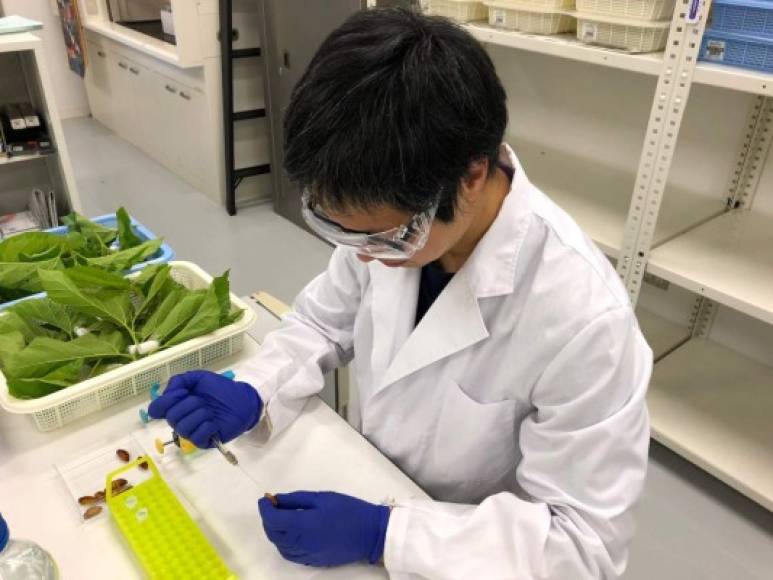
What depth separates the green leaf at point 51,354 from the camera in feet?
2.89

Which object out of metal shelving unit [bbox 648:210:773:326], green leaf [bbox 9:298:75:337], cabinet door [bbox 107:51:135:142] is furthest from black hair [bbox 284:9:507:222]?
cabinet door [bbox 107:51:135:142]

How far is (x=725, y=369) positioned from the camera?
6.07 feet

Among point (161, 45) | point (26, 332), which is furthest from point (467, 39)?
point (161, 45)

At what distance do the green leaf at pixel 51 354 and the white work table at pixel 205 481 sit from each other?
98mm

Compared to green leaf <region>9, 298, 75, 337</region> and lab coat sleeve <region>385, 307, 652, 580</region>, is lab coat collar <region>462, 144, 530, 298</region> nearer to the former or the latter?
lab coat sleeve <region>385, 307, 652, 580</region>

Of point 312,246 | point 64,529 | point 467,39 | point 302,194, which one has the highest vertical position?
point 467,39

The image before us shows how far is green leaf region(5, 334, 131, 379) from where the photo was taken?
880 millimetres

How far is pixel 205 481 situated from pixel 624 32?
130 centimetres

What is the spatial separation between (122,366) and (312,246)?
2.03 m

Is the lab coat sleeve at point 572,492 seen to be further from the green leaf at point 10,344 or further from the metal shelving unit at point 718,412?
the metal shelving unit at point 718,412

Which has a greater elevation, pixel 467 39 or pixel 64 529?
pixel 467 39

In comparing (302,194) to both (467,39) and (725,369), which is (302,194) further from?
(725,369)

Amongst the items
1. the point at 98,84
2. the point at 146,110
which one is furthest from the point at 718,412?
the point at 98,84

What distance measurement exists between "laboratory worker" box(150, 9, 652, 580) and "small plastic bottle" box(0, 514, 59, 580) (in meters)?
0.22
